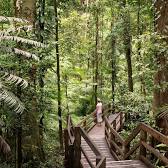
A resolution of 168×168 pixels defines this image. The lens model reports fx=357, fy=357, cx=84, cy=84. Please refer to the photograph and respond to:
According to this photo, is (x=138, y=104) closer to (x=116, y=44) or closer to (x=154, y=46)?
(x=116, y=44)

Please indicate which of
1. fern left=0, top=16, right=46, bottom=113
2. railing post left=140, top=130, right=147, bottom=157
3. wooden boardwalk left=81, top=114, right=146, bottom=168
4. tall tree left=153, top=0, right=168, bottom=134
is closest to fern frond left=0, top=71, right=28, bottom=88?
fern left=0, top=16, right=46, bottom=113

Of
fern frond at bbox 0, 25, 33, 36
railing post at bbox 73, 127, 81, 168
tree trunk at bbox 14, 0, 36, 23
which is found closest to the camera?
fern frond at bbox 0, 25, 33, 36

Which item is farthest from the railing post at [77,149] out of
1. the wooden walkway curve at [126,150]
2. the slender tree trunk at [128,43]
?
the slender tree trunk at [128,43]

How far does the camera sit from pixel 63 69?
1895 centimetres

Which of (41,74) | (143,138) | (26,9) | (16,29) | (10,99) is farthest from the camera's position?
(41,74)

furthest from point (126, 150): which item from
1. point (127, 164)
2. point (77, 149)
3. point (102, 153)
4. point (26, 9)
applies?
point (26, 9)

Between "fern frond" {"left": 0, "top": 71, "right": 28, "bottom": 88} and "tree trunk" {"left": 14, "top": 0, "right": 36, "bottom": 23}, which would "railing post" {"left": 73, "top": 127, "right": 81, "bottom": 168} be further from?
"tree trunk" {"left": 14, "top": 0, "right": 36, "bottom": 23}

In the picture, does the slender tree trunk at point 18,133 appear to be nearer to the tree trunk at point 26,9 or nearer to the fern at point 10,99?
the tree trunk at point 26,9

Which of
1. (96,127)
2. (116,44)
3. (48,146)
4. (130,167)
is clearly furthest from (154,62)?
(116,44)

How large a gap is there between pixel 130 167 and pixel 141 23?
12.3 meters

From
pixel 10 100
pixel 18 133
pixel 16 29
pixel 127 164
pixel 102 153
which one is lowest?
pixel 102 153

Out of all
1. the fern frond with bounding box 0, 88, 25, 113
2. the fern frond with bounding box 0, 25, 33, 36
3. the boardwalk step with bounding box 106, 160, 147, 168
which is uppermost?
the fern frond with bounding box 0, 25, 33, 36

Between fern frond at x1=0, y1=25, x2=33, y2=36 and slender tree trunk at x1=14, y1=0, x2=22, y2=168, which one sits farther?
slender tree trunk at x1=14, y1=0, x2=22, y2=168

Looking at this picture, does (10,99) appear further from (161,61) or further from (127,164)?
(161,61)
